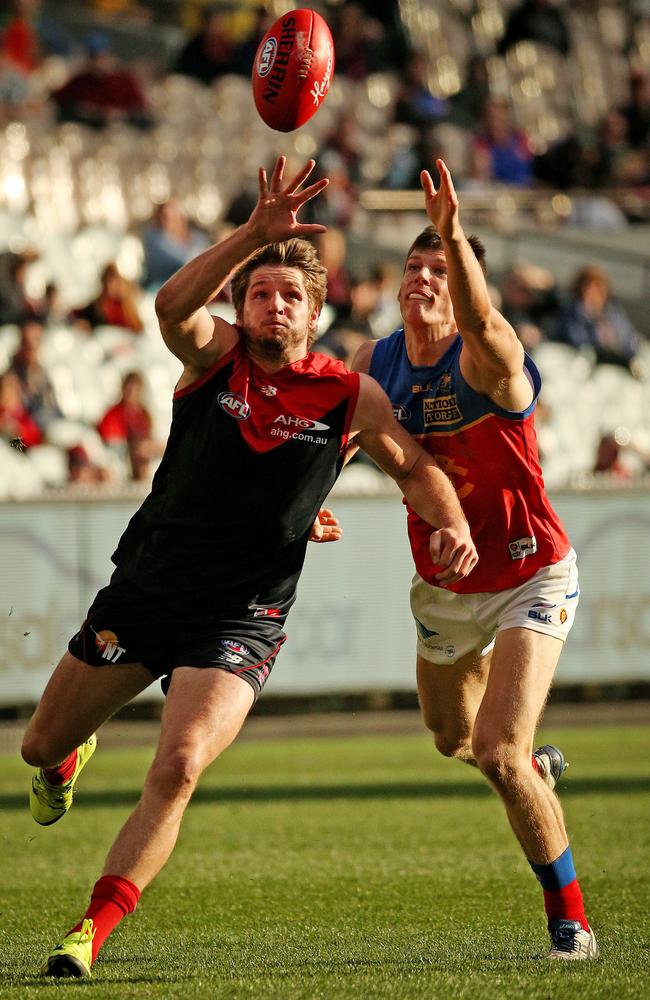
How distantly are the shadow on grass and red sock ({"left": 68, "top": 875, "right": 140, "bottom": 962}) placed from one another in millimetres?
4460

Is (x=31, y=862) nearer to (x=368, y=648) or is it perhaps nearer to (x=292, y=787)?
(x=292, y=787)

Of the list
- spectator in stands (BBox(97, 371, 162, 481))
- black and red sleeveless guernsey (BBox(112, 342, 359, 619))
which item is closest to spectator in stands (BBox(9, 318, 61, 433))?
spectator in stands (BBox(97, 371, 162, 481))

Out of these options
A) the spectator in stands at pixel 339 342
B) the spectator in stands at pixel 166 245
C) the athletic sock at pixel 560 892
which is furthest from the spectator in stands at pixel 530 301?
the athletic sock at pixel 560 892

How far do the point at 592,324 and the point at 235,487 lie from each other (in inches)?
460

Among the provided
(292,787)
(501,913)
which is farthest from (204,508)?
(292,787)

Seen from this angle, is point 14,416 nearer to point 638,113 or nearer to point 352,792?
point 352,792

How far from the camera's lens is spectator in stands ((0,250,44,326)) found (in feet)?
45.0

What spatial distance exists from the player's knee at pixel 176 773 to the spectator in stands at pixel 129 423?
7.77 m

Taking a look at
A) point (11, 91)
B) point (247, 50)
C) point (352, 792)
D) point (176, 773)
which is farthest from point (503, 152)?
point (176, 773)

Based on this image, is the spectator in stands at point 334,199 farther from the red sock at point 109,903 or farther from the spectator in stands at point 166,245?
the red sock at point 109,903

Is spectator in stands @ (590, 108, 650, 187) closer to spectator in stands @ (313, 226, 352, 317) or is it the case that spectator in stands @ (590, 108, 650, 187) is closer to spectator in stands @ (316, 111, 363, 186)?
spectator in stands @ (316, 111, 363, 186)

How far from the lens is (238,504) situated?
5035mm

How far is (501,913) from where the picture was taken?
236 inches

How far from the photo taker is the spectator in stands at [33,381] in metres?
12.7
